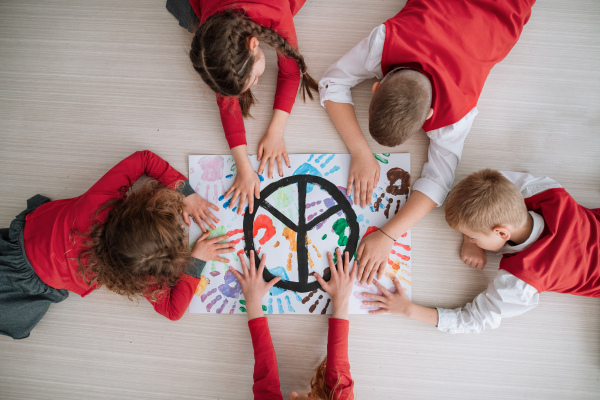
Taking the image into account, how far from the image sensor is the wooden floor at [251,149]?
85 cm

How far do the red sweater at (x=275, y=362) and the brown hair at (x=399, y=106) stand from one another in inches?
18.0

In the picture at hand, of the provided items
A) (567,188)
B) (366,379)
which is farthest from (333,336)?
(567,188)

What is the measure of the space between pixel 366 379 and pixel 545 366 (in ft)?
1.44

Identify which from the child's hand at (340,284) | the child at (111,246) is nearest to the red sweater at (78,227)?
the child at (111,246)

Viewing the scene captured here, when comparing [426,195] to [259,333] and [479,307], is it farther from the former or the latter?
[259,333]

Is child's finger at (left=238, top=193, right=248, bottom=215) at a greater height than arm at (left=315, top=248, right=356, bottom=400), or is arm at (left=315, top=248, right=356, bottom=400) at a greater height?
child's finger at (left=238, top=193, right=248, bottom=215)

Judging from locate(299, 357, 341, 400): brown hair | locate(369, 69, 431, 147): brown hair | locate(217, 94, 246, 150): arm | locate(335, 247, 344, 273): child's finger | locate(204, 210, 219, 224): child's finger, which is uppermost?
locate(369, 69, 431, 147): brown hair

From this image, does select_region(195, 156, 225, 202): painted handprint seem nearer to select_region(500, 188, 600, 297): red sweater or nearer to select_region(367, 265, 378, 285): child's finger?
select_region(367, 265, 378, 285): child's finger

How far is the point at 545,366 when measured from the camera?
845 millimetres

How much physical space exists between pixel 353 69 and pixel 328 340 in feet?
2.17

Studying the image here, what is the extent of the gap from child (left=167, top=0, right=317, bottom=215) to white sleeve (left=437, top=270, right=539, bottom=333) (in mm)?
560

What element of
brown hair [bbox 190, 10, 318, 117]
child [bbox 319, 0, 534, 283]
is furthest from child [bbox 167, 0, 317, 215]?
child [bbox 319, 0, 534, 283]

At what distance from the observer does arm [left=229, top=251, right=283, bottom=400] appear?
794 mm

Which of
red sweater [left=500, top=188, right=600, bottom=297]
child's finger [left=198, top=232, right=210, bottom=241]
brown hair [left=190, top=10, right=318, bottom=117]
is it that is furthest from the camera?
child's finger [left=198, top=232, right=210, bottom=241]
